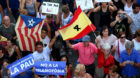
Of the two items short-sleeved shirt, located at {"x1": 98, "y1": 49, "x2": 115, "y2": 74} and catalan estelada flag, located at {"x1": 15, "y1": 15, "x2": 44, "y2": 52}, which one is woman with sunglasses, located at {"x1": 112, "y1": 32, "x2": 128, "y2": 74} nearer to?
short-sleeved shirt, located at {"x1": 98, "y1": 49, "x2": 115, "y2": 74}

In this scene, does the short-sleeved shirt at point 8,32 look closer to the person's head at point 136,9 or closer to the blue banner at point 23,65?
the blue banner at point 23,65

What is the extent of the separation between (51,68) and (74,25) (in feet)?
4.74

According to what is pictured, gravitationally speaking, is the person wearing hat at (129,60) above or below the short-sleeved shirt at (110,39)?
below

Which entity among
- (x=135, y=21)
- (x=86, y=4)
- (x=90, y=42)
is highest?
(x=86, y=4)

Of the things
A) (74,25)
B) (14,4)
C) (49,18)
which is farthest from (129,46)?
(14,4)

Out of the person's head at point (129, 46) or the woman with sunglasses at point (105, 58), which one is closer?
the person's head at point (129, 46)

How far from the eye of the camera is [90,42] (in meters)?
10.5

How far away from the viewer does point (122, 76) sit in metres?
9.81

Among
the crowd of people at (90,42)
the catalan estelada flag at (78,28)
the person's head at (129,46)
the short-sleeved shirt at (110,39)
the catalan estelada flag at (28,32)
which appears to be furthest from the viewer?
the catalan estelada flag at (28,32)

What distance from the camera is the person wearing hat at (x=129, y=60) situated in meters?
9.50

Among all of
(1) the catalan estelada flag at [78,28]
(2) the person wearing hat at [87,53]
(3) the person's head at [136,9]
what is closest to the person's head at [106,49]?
(2) the person wearing hat at [87,53]

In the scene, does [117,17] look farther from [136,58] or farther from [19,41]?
[19,41]

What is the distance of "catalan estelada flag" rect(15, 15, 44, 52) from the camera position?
409 inches

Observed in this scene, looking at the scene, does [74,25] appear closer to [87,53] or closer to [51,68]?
[87,53]
